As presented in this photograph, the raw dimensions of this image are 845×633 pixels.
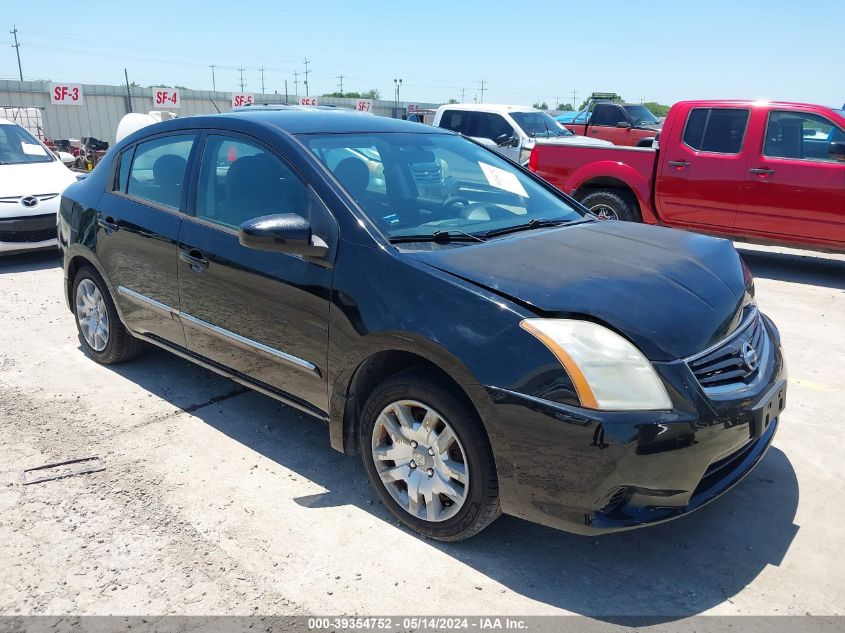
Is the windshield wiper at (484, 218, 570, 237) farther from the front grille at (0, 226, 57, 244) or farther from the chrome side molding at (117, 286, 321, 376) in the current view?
the front grille at (0, 226, 57, 244)

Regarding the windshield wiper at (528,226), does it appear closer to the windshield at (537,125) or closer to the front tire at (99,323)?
the front tire at (99,323)

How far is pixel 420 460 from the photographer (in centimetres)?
283

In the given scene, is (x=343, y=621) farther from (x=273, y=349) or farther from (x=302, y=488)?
(x=273, y=349)

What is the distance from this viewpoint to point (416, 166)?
3.69 meters

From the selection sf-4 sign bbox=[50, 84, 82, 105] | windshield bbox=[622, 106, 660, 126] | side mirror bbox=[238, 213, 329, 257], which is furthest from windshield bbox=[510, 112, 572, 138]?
sf-4 sign bbox=[50, 84, 82, 105]

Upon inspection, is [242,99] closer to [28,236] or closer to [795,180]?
[28,236]

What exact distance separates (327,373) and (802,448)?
2.65 meters

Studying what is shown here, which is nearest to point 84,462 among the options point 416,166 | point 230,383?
point 230,383

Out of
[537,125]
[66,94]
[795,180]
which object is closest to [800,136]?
[795,180]

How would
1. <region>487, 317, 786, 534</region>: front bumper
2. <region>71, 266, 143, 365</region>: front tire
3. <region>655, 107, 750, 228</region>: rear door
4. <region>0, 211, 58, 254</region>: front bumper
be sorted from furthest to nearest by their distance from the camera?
<region>655, 107, 750, 228</region>: rear door
<region>0, 211, 58, 254</region>: front bumper
<region>71, 266, 143, 365</region>: front tire
<region>487, 317, 786, 534</region>: front bumper

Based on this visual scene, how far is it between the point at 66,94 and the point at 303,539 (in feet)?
91.5

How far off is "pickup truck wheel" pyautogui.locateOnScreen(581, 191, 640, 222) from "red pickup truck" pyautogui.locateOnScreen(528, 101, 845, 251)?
1 cm

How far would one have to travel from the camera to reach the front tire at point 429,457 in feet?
8.59

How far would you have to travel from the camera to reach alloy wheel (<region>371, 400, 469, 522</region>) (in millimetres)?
2725
